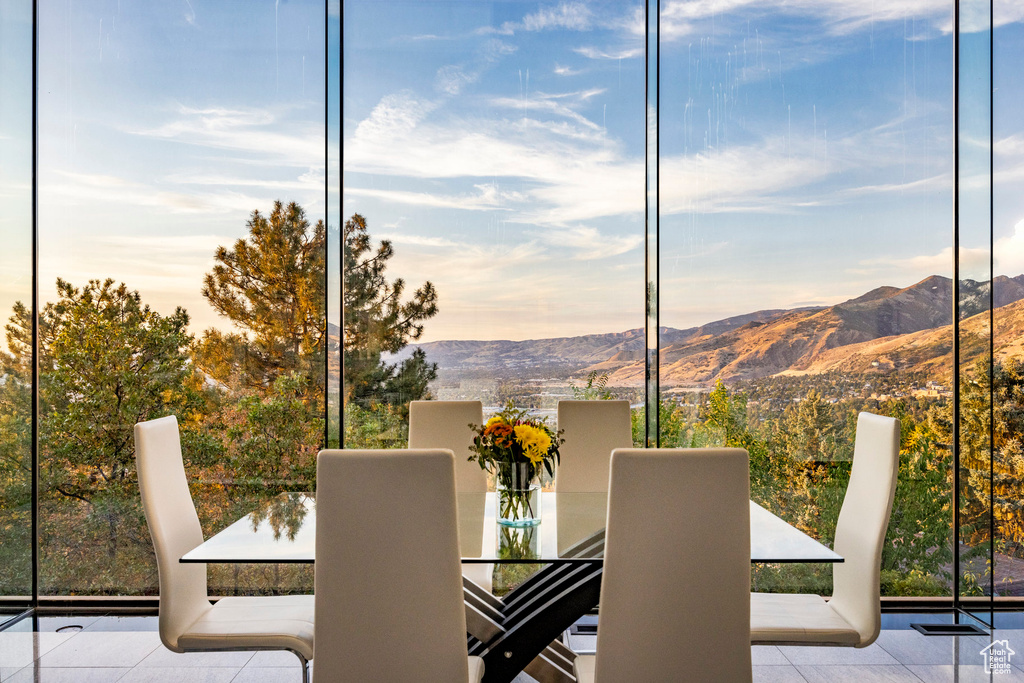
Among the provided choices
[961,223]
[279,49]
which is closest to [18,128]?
[279,49]

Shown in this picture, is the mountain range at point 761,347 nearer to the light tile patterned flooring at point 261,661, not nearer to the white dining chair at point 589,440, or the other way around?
the white dining chair at point 589,440

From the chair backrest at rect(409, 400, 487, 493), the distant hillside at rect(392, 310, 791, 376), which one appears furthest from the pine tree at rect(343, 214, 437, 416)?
the chair backrest at rect(409, 400, 487, 493)

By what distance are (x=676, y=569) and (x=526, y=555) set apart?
49cm

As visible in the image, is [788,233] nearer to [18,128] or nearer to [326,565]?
[326,565]

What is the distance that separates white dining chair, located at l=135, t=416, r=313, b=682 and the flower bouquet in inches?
31.0

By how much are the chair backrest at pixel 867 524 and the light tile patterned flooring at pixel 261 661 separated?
82cm

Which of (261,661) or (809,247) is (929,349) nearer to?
(809,247)

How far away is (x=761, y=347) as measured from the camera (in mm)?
4035

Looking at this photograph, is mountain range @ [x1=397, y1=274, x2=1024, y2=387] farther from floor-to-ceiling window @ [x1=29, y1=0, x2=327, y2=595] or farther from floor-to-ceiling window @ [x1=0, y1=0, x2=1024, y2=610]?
floor-to-ceiling window @ [x1=29, y1=0, x2=327, y2=595]

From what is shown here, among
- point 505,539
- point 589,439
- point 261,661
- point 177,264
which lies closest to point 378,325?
point 177,264

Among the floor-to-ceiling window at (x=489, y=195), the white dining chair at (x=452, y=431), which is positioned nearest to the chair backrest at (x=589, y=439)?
the white dining chair at (x=452, y=431)

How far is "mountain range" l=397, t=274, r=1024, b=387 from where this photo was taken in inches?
152

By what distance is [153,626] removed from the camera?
11.8 ft

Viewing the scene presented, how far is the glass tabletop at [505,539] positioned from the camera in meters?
1.98
